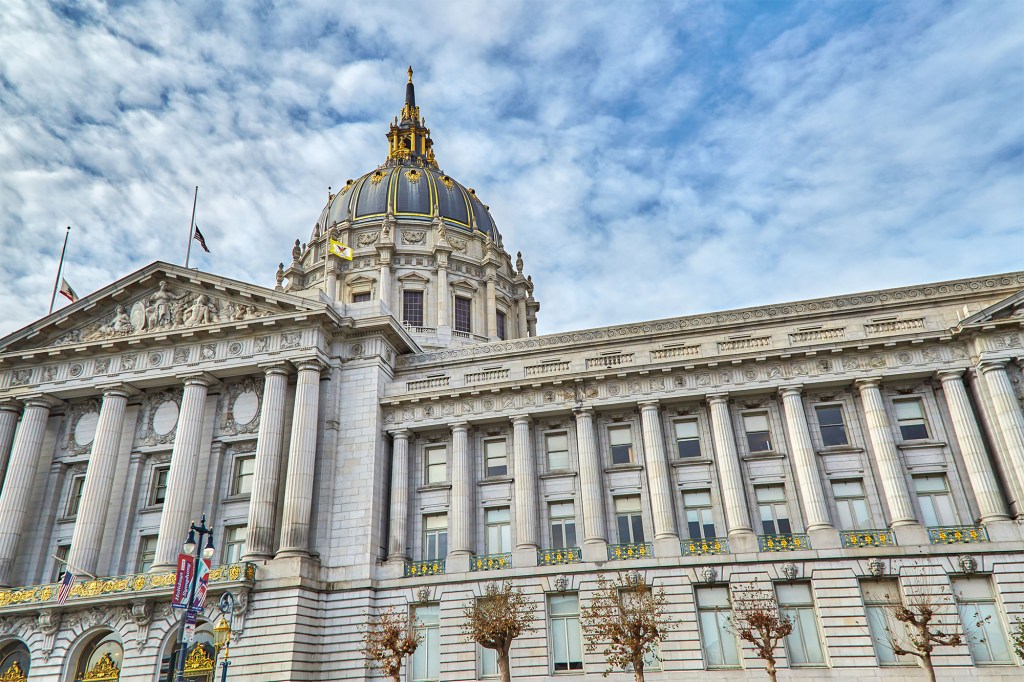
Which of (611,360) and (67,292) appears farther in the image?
(67,292)

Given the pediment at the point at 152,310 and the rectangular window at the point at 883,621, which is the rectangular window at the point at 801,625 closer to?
the rectangular window at the point at 883,621

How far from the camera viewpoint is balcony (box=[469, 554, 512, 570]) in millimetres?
32438

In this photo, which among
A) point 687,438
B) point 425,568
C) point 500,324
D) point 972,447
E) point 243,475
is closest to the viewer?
point 972,447

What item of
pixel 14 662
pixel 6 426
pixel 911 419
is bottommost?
pixel 14 662

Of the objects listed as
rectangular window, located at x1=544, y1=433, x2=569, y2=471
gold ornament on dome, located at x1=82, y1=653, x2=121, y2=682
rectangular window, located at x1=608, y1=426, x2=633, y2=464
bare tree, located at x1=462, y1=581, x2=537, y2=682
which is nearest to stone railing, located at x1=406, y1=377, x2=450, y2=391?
rectangular window, located at x1=544, y1=433, x2=569, y2=471

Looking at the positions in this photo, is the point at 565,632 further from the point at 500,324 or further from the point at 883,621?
the point at 500,324

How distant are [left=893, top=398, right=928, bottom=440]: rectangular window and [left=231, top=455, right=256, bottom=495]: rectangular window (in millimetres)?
28349

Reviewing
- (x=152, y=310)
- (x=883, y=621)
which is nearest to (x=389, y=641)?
(x=883, y=621)

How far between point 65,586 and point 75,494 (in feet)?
23.0

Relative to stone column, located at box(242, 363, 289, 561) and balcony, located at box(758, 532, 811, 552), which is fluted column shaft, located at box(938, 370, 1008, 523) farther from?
stone column, located at box(242, 363, 289, 561)

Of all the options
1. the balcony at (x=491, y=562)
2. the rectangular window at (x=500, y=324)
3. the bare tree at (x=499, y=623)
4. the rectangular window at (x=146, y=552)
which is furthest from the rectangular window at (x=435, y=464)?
the rectangular window at (x=500, y=324)

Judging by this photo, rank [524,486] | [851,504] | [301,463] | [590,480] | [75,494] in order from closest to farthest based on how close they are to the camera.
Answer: [851,504], [590,480], [301,463], [524,486], [75,494]

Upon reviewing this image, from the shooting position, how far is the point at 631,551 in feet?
103

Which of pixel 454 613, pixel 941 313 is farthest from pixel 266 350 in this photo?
pixel 941 313
